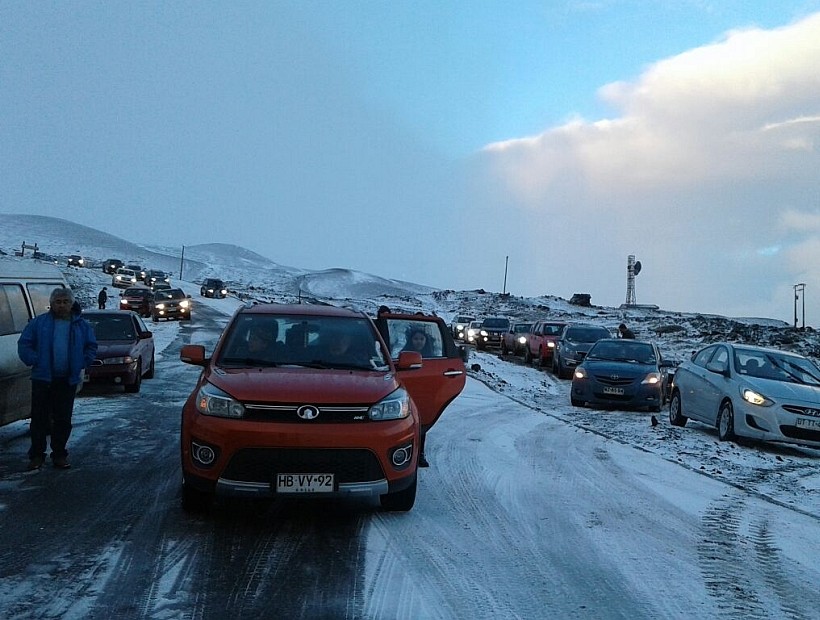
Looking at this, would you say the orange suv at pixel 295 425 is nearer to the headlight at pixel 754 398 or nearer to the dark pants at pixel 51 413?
the dark pants at pixel 51 413

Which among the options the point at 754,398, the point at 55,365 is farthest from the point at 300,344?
the point at 754,398

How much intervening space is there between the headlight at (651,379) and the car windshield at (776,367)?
283 cm

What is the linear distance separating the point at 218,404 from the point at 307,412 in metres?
0.69

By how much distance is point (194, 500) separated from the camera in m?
6.23

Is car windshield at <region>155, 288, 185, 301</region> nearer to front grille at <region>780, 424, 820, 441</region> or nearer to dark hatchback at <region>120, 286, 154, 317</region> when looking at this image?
dark hatchback at <region>120, 286, 154, 317</region>

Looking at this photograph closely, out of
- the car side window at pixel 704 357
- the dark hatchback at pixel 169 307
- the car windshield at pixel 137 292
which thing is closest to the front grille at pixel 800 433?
the car side window at pixel 704 357

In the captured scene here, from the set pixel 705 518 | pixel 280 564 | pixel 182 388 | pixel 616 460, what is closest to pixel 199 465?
pixel 280 564

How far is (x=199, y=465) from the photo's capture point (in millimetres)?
5859

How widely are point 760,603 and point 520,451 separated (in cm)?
521

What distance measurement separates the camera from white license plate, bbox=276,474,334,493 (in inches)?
224

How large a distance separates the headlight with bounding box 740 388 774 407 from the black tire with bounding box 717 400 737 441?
303 mm

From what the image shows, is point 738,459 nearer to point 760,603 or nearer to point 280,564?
point 760,603

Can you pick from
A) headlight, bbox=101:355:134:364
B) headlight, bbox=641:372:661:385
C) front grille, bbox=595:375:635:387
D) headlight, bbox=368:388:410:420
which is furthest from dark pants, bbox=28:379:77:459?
headlight, bbox=641:372:661:385

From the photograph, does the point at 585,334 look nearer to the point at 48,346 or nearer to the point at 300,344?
the point at 300,344
